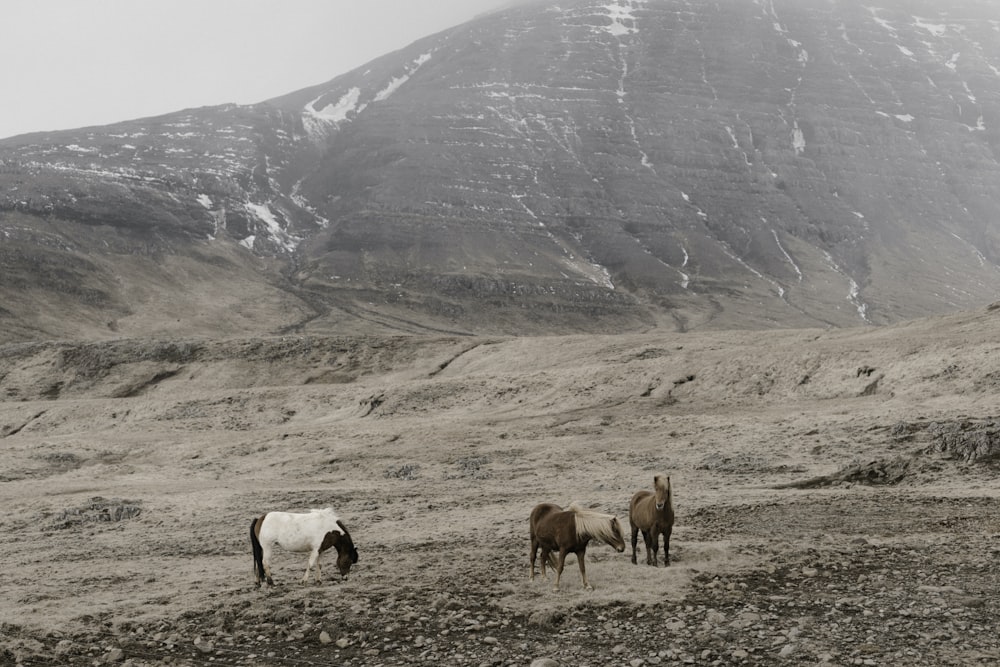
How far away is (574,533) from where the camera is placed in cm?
1370

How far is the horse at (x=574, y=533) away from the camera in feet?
44.5

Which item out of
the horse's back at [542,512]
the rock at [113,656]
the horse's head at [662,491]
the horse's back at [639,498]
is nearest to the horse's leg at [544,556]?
the horse's back at [542,512]

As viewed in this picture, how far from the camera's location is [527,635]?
12016mm

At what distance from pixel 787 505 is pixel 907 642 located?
9273mm

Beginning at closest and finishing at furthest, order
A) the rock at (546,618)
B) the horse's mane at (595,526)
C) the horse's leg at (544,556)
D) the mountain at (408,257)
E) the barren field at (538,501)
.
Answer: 1. the barren field at (538,501)
2. the rock at (546,618)
3. the horse's mane at (595,526)
4. the horse's leg at (544,556)
5. the mountain at (408,257)

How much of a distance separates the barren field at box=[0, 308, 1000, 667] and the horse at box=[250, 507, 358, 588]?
460mm

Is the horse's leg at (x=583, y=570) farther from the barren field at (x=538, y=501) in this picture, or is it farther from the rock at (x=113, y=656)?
the rock at (x=113, y=656)

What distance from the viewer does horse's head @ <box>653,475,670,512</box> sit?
14.4 metres

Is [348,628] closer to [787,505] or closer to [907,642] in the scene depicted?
[907,642]

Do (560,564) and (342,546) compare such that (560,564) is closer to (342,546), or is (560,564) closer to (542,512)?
(542,512)

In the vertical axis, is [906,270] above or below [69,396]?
below

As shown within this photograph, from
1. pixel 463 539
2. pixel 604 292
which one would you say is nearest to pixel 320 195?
pixel 604 292

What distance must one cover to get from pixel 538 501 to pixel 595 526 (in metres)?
9.16

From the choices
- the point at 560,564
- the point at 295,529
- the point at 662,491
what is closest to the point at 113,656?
the point at 295,529
